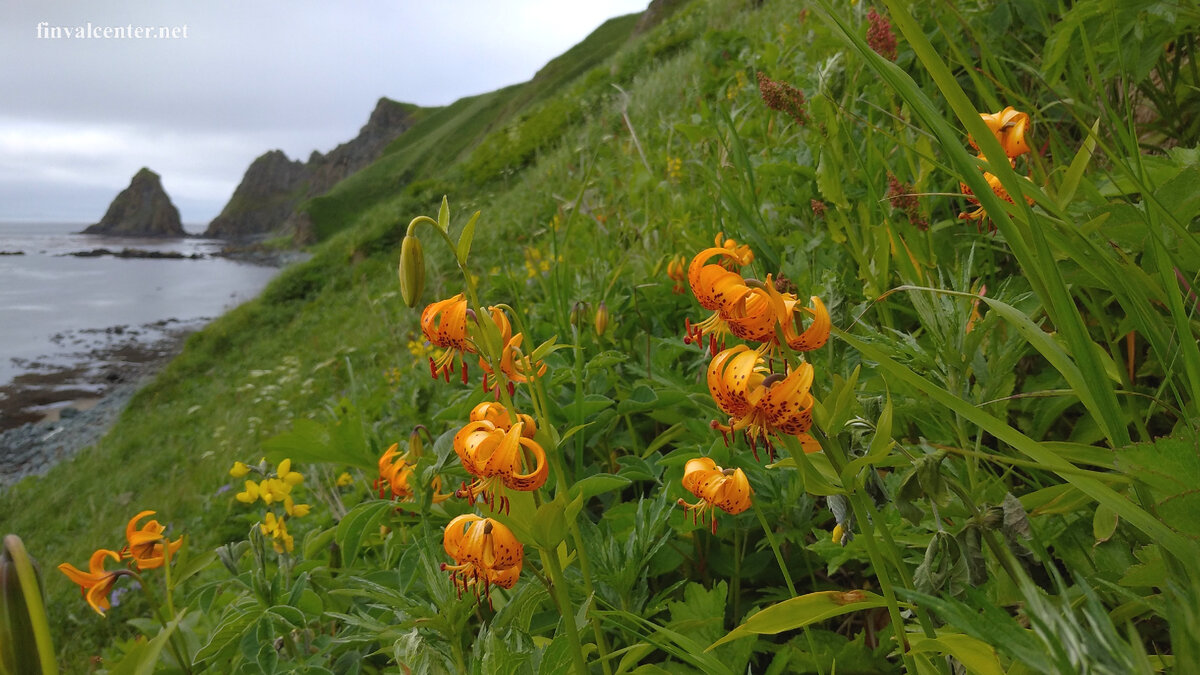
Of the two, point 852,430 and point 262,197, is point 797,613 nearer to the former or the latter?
point 852,430

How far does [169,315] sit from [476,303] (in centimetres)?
2904

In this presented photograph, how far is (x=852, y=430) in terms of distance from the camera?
0.69 meters

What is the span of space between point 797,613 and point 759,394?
21 centimetres

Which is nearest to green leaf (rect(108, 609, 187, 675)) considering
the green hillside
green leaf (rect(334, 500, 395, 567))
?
the green hillside

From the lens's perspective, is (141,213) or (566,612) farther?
(141,213)

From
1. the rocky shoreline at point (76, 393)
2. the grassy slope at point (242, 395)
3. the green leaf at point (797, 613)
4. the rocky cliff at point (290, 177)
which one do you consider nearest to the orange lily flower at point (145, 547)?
the grassy slope at point (242, 395)

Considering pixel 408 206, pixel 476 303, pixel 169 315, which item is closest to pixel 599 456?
pixel 476 303

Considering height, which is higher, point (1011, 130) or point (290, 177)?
point (290, 177)

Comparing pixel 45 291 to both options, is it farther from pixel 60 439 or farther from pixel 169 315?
pixel 60 439

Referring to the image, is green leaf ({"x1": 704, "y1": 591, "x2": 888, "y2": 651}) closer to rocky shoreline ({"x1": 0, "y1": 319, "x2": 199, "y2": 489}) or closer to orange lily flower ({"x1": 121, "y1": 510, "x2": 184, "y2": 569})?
orange lily flower ({"x1": 121, "y1": 510, "x2": 184, "y2": 569})

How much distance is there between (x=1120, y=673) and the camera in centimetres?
30

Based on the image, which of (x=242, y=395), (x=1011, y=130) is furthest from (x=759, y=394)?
(x=242, y=395)

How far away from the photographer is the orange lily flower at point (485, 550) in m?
0.81

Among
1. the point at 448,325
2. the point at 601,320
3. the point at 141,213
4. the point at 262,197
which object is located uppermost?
the point at 262,197
